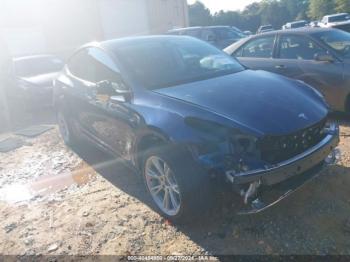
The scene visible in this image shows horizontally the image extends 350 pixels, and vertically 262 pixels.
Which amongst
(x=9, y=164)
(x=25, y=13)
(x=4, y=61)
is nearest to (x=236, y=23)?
(x=25, y=13)

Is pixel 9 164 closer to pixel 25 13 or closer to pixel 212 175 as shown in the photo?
pixel 212 175

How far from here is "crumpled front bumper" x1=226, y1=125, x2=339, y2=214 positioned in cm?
267

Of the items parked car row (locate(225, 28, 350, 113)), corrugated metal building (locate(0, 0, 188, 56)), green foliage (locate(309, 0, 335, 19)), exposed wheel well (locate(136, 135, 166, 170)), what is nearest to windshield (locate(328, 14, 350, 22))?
corrugated metal building (locate(0, 0, 188, 56))

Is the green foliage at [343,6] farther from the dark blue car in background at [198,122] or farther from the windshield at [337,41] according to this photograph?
the dark blue car in background at [198,122]

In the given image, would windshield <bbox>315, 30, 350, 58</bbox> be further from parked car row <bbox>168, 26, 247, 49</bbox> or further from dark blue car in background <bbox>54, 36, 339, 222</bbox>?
parked car row <bbox>168, 26, 247, 49</bbox>

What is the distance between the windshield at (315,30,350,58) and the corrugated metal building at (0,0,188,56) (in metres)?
15.7

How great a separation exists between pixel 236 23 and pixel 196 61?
57372 millimetres

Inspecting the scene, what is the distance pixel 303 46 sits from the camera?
18.4 feet

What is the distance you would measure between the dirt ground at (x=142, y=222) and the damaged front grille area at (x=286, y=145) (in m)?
0.47

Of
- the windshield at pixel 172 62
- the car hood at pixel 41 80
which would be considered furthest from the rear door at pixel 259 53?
the car hood at pixel 41 80

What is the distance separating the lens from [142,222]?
3449 millimetres

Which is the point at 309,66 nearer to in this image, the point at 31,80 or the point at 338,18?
the point at 31,80

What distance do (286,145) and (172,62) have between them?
1736 mm

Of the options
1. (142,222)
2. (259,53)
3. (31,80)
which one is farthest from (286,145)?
(31,80)
